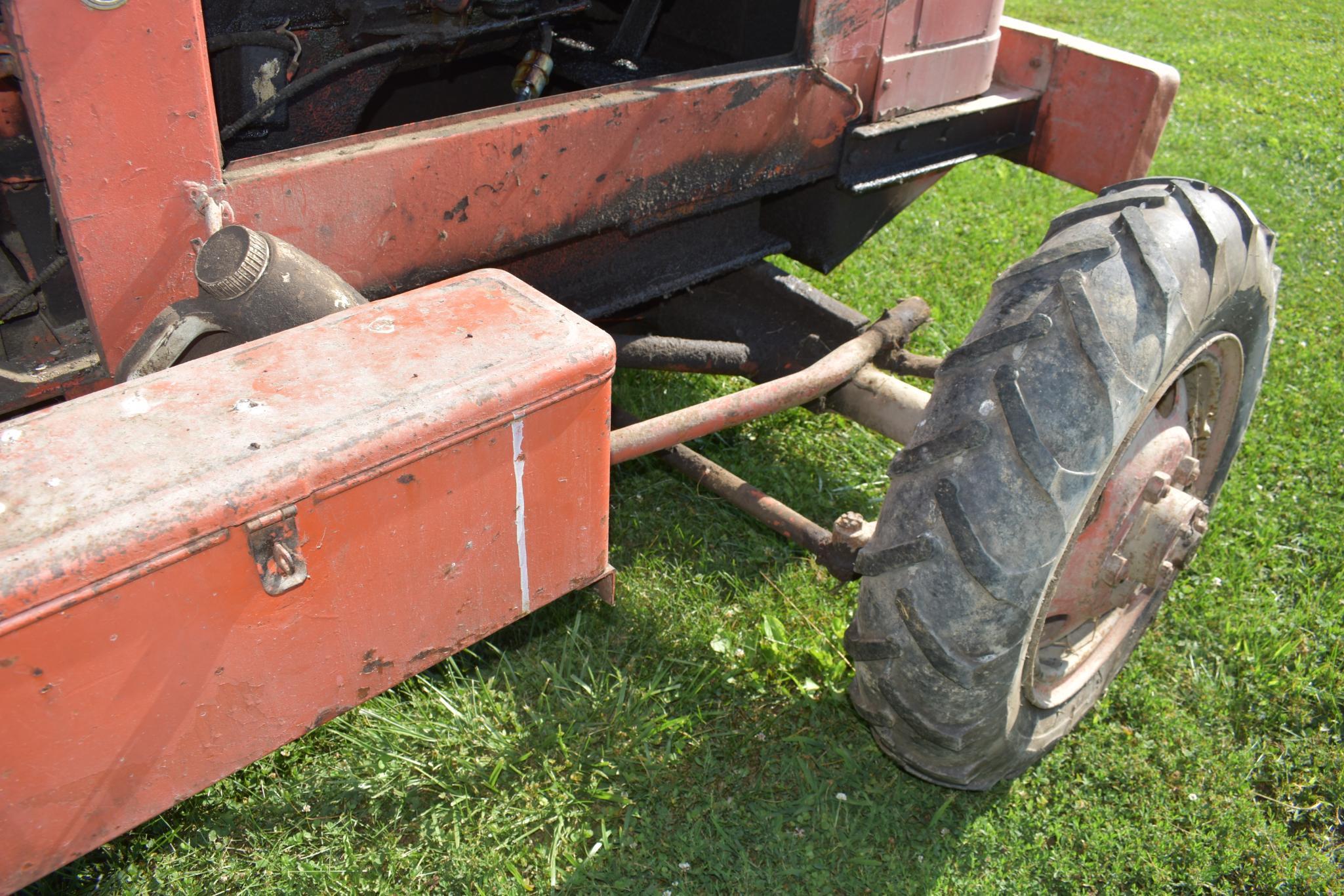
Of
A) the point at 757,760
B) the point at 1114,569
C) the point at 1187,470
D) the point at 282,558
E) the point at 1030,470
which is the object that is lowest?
the point at 757,760

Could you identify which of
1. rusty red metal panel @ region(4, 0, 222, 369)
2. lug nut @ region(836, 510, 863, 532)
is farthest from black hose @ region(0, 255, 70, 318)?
lug nut @ region(836, 510, 863, 532)

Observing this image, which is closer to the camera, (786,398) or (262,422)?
(262,422)

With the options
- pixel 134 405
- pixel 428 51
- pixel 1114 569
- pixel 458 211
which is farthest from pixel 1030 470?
pixel 428 51

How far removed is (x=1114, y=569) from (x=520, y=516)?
1.36 metres

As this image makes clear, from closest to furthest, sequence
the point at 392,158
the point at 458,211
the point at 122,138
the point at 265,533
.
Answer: the point at 265,533, the point at 122,138, the point at 392,158, the point at 458,211

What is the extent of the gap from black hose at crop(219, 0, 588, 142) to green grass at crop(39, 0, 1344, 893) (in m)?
1.33

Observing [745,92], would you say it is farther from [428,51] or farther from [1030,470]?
[1030,470]

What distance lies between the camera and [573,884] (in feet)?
7.08

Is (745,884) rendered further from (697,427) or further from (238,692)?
(238,692)

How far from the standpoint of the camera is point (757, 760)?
96.6 inches

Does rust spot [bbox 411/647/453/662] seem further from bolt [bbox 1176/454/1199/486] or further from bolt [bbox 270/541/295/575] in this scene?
bolt [bbox 1176/454/1199/486]

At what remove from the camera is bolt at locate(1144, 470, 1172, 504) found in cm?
220

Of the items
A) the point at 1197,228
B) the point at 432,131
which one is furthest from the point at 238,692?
the point at 1197,228

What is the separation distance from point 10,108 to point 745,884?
81.4 inches
